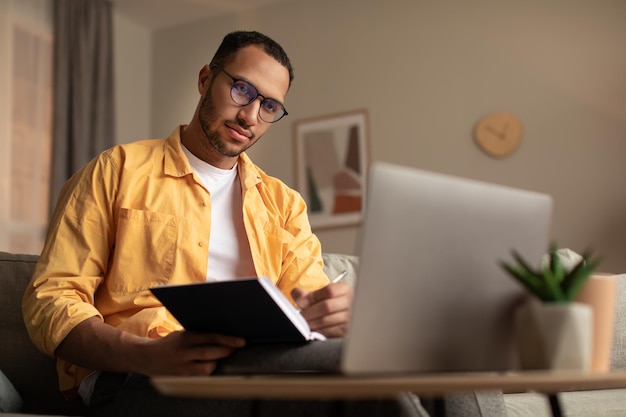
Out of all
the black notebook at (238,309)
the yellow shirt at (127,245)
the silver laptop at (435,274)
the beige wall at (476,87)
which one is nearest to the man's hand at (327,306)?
the black notebook at (238,309)

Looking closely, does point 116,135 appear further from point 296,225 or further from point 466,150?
point 296,225

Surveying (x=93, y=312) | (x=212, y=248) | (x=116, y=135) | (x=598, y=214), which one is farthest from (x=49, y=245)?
(x=116, y=135)

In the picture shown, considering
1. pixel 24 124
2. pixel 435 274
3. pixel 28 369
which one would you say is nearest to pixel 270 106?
pixel 28 369

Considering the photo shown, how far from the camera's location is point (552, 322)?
876mm

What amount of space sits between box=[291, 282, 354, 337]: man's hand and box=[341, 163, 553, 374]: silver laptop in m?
0.46

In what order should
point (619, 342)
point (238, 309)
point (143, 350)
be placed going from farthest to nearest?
point (619, 342)
point (143, 350)
point (238, 309)

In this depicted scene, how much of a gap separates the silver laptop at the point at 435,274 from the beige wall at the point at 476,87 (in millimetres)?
3156

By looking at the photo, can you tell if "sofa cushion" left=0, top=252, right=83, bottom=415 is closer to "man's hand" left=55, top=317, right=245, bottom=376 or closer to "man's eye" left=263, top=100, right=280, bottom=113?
"man's hand" left=55, top=317, right=245, bottom=376

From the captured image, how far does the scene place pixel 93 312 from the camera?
1.45 metres

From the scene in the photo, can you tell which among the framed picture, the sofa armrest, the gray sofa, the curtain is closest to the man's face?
the gray sofa

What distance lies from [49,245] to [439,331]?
0.96m

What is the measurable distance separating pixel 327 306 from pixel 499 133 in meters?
3.15

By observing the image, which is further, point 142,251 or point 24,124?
point 24,124

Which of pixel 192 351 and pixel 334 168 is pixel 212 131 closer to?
pixel 192 351
